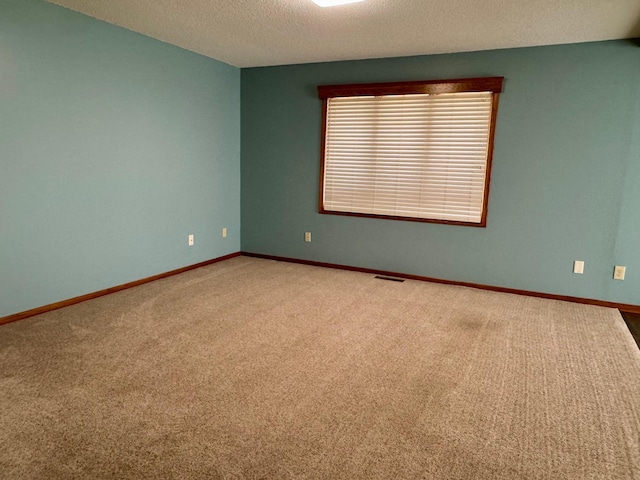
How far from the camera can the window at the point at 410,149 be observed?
3979 millimetres

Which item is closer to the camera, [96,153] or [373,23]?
[373,23]

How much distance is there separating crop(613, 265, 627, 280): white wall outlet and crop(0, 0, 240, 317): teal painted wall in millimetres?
4146

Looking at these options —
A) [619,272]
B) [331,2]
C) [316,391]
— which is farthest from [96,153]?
[619,272]

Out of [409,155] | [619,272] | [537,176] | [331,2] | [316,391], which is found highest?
[331,2]

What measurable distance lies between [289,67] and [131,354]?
3.62 meters

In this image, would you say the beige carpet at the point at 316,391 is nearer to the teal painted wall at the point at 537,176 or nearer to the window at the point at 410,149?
the teal painted wall at the point at 537,176

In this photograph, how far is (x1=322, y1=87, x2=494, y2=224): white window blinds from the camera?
13.1 ft

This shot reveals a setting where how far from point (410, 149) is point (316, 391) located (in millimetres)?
2934

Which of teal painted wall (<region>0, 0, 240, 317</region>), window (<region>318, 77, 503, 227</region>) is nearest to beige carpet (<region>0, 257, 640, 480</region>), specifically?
teal painted wall (<region>0, 0, 240, 317</region>)

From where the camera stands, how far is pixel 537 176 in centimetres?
379

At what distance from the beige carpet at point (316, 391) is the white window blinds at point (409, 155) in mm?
1254

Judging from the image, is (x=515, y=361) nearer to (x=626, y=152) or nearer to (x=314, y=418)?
(x=314, y=418)

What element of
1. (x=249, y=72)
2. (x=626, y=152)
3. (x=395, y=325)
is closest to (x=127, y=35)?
(x=249, y=72)

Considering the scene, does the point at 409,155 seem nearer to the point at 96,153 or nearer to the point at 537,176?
the point at 537,176
